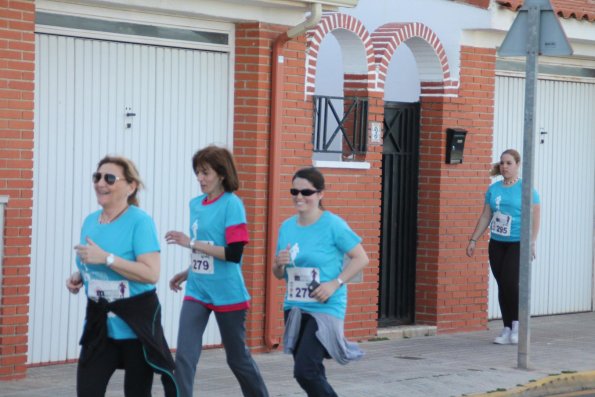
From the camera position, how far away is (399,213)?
14.9 metres

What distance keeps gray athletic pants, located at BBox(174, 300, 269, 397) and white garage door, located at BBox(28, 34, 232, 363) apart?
2630 mm

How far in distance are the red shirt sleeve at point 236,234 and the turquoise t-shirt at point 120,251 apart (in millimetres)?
1201

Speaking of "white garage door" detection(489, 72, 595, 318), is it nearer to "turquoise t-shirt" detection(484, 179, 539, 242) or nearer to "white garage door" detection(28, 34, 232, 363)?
"turquoise t-shirt" detection(484, 179, 539, 242)

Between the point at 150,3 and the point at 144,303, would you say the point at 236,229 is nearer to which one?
the point at 144,303

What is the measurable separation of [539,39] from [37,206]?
4363 mm

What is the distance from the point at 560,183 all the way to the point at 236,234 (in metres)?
8.68

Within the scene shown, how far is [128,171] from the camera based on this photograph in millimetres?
7957

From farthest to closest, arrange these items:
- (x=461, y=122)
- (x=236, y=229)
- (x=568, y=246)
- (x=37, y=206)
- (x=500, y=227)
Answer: (x=568, y=246), (x=461, y=122), (x=500, y=227), (x=37, y=206), (x=236, y=229)

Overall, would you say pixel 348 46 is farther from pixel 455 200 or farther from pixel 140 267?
pixel 140 267

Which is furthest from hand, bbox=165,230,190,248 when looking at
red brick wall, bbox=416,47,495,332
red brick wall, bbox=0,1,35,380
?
red brick wall, bbox=416,47,495,332

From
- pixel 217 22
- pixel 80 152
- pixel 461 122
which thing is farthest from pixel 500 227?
pixel 80 152

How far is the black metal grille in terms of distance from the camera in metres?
13.7

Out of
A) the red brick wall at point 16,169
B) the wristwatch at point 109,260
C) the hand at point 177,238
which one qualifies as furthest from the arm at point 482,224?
the wristwatch at point 109,260

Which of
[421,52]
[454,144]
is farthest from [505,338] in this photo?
[421,52]
